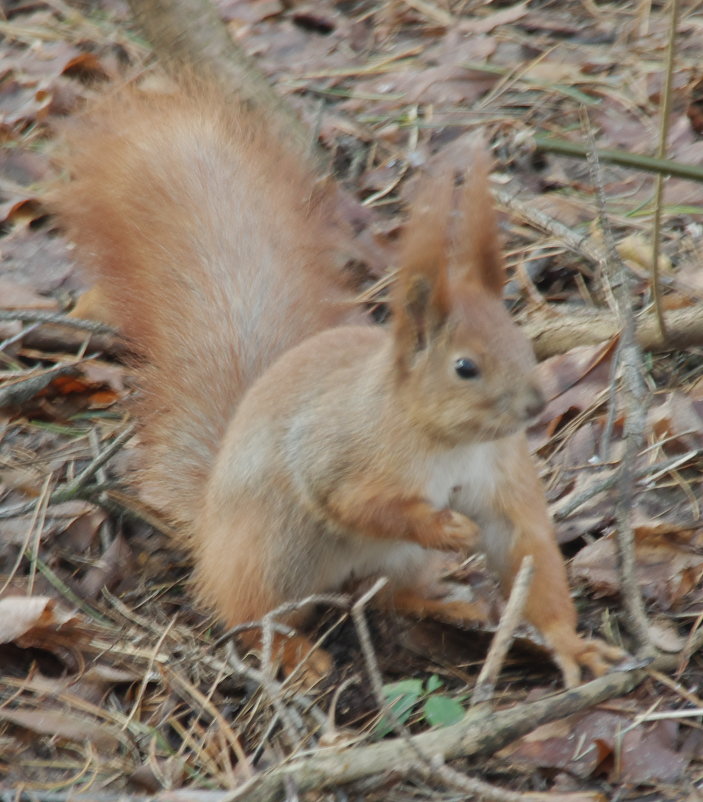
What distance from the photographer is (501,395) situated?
2121 millimetres

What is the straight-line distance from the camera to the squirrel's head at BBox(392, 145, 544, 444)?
2.12 meters

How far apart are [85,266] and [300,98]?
1553mm

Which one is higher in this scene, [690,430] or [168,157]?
[168,157]

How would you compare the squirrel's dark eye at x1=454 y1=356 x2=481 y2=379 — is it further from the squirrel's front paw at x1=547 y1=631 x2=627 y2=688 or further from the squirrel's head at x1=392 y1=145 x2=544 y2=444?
the squirrel's front paw at x1=547 y1=631 x2=627 y2=688

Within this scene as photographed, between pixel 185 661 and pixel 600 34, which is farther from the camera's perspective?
pixel 600 34

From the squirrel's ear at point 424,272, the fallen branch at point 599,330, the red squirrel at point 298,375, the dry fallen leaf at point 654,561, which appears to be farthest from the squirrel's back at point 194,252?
the dry fallen leaf at point 654,561

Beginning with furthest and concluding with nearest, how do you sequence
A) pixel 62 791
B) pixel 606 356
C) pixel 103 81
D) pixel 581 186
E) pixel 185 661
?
pixel 103 81
pixel 581 186
pixel 606 356
pixel 185 661
pixel 62 791

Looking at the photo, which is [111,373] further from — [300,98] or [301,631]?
[300,98]

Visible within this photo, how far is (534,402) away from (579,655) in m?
0.52

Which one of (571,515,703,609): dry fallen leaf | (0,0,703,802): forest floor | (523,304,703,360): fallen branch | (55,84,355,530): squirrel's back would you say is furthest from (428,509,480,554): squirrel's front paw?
(523,304,703,360): fallen branch

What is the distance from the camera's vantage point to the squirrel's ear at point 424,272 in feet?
6.94

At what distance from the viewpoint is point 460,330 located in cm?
218

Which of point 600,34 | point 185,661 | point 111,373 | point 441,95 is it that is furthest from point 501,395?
point 600,34

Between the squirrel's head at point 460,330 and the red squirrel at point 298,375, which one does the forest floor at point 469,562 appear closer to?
the red squirrel at point 298,375
